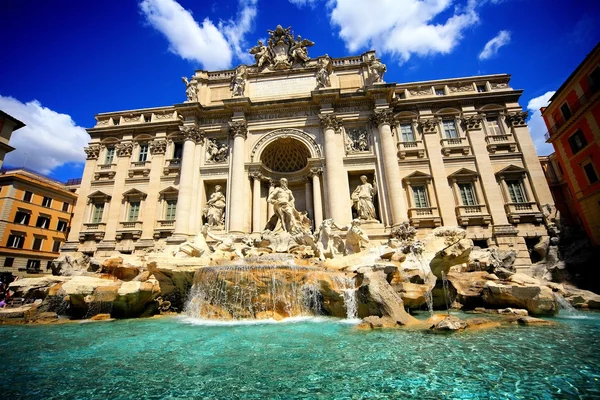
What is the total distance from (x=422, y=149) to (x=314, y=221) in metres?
8.91

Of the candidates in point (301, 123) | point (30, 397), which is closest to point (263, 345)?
point (30, 397)

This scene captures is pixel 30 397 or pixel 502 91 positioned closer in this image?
pixel 30 397

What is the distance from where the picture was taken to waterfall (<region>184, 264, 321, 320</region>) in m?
8.58

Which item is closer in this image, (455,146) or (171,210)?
(455,146)

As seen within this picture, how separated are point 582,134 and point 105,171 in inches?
1353

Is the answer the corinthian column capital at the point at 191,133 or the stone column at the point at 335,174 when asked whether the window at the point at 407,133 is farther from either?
the corinthian column capital at the point at 191,133

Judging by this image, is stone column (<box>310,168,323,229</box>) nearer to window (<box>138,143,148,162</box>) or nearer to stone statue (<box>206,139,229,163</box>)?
stone statue (<box>206,139,229,163</box>)

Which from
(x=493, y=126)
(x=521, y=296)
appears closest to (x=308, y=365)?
(x=521, y=296)

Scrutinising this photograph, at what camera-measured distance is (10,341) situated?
5824mm

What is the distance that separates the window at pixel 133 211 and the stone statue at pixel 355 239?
15375 millimetres

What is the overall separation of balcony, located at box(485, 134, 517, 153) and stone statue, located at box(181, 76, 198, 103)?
20804 millimetres

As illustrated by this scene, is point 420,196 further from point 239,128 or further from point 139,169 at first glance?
point 139,169

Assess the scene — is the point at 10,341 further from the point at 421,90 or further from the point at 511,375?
the point at 421,90

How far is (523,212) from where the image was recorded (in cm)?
1614
